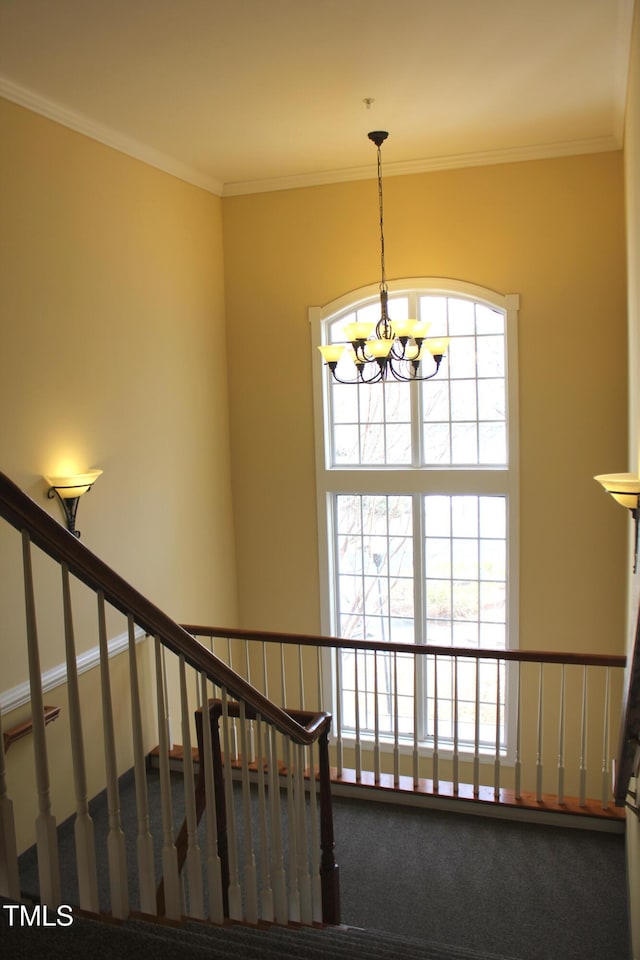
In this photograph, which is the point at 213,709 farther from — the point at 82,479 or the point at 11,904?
the point at 82,479

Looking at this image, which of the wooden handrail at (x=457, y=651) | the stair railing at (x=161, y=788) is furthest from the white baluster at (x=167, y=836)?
the wooden handrail at (x=457, y=651)

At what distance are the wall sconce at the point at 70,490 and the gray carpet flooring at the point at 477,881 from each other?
164 cm

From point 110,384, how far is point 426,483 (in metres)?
2.63

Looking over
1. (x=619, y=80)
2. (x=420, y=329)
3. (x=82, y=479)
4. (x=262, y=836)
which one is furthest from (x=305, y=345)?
(x=262, y=836)

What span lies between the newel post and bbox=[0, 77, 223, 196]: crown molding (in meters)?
3.63

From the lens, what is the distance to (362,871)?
368 cm

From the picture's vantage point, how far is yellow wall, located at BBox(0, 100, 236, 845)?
402cm

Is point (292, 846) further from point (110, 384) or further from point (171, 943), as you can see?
point (110, 384)

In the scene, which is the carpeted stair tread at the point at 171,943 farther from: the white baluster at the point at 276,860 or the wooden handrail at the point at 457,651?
the wooden handrail at the point at 457,651

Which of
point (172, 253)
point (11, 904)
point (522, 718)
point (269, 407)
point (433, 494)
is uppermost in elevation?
point (172, 253)

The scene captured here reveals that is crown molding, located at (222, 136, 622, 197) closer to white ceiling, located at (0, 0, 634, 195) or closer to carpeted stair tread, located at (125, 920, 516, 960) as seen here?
white ceiling, located at (0, 0, 634, 195)

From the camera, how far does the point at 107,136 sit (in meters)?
4.72

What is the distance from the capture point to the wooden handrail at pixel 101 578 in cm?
153

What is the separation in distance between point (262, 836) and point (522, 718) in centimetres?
389
